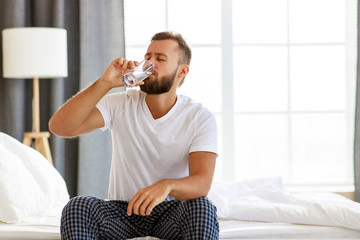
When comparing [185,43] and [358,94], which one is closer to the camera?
[185,43]

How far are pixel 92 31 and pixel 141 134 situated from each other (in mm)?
1895

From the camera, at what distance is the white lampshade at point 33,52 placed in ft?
10.7

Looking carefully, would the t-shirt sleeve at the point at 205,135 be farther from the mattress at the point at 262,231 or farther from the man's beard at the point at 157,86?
the mattress at the point at 262,231

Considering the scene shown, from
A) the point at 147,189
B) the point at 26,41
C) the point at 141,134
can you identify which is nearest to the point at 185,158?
the point at 141,134

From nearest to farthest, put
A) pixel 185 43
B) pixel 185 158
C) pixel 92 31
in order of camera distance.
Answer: pixel 185 158 < pixel 185 43 < pixel 92 31

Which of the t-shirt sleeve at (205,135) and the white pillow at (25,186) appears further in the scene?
the white pillow at (25,186)

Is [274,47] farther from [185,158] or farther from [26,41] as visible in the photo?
[185,158]

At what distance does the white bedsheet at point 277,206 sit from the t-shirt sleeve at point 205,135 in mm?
434

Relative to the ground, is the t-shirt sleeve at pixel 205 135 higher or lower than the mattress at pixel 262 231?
higher

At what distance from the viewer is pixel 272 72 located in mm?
3975

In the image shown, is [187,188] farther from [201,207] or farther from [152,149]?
Answer: [152,149]

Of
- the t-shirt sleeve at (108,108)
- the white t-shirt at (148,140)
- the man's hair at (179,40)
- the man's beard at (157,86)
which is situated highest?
the man's hair at (179,40)

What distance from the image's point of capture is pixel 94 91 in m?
1.90

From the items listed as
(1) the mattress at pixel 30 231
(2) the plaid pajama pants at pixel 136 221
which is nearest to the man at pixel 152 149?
(2) the plaid pajama pants at pixel 136 221
